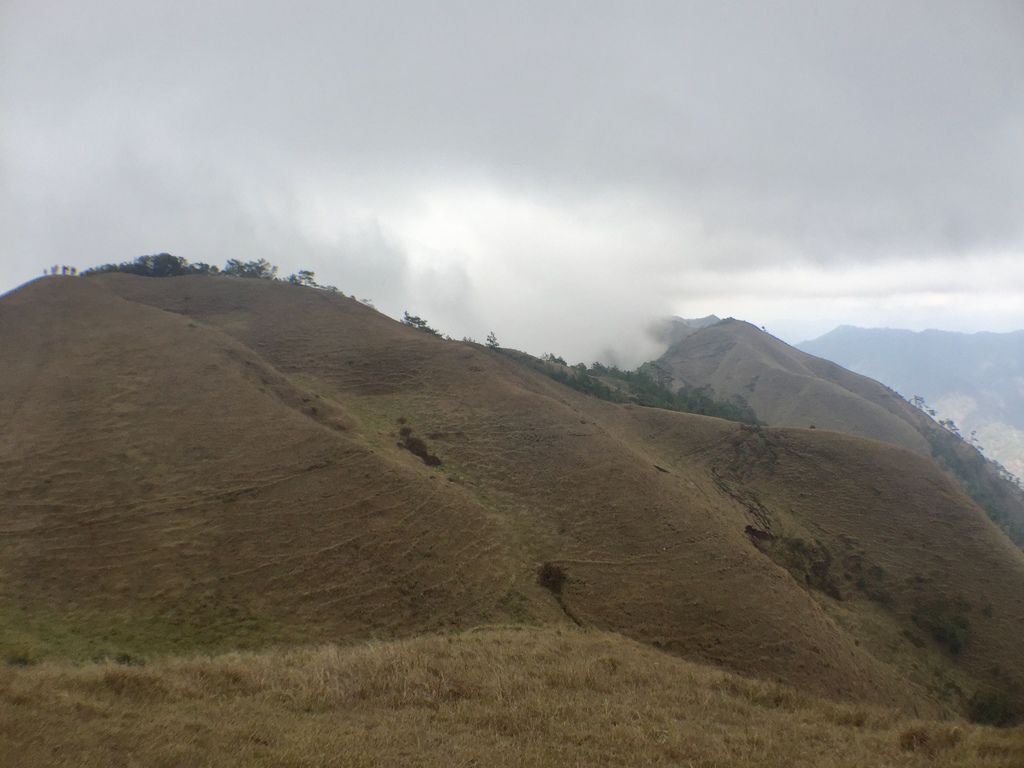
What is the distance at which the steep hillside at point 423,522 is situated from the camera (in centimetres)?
1563

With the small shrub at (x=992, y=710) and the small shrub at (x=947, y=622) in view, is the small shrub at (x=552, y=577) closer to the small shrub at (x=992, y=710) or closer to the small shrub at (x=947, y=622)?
the small shrub at (x=992, y=710)

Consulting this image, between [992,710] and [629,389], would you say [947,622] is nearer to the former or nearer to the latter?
[992,710]

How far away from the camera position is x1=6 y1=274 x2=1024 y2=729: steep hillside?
15.6 meters

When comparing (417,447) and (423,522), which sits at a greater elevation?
(417,447)

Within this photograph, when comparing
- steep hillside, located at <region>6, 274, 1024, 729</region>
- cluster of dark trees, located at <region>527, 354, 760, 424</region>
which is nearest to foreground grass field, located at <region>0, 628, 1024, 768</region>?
steep hillside, located at <region>6, 274, 1024, 729</region>

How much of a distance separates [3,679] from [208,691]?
238 cm

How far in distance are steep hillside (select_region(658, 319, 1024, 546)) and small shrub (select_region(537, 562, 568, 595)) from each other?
1805 inches

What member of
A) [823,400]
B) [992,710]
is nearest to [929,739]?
[992,710]

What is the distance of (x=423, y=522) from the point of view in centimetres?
1998

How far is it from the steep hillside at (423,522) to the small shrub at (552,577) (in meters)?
0.09

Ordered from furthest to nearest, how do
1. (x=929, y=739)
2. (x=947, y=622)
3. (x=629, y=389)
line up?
(x=629, y=389)
(x=947, y=622)
(x=929, y=739)

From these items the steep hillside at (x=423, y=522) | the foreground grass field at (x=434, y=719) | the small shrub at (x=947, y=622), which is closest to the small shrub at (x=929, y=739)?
the foreground grass field at (x=434, y=719)

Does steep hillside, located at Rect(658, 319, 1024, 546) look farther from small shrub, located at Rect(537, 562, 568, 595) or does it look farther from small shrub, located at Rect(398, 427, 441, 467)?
small shrub, located at Rect(398, 427, 441, 467)

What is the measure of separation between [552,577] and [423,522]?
5.01 meters
